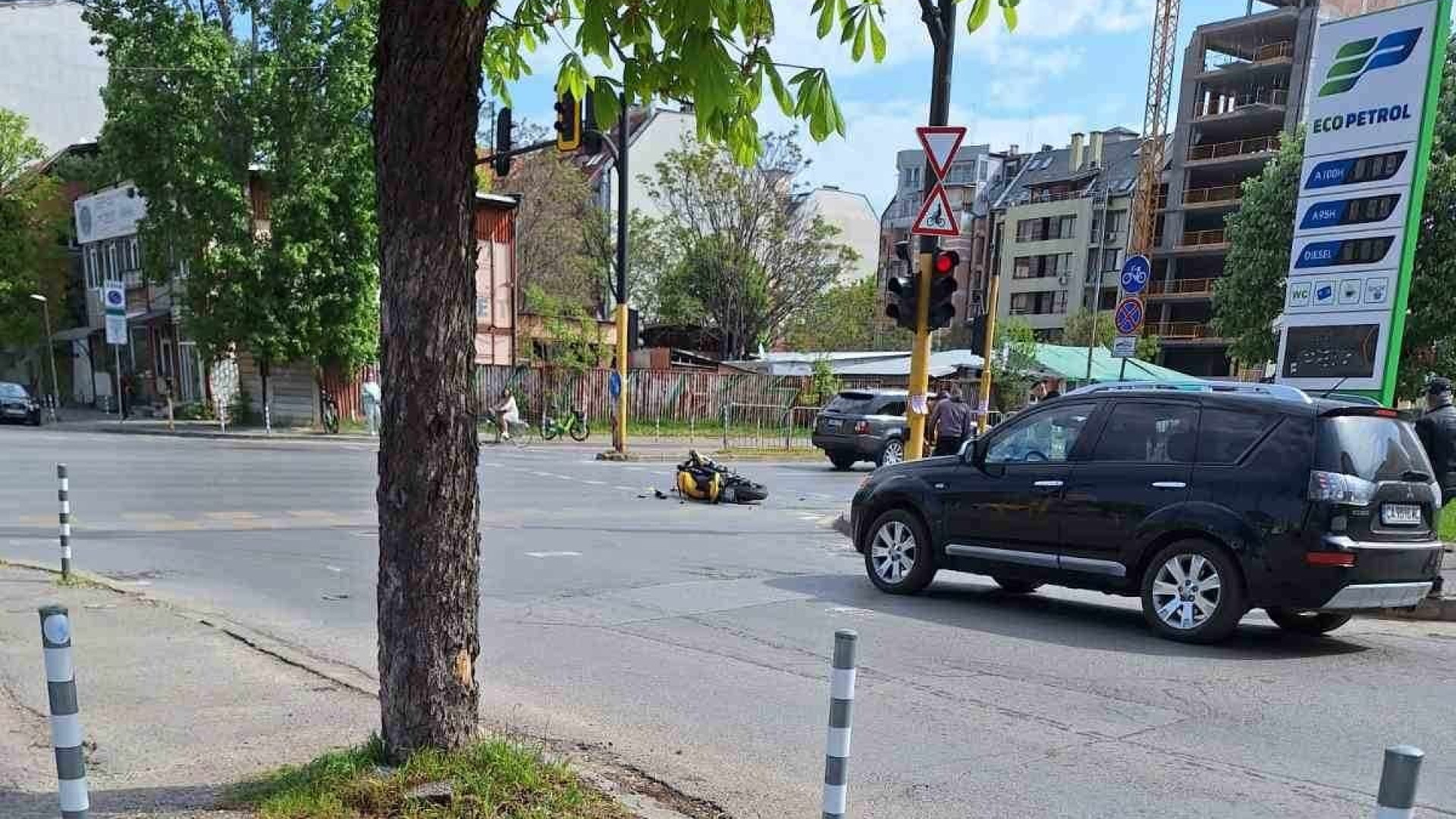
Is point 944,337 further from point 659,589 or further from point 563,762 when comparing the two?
point 563,762

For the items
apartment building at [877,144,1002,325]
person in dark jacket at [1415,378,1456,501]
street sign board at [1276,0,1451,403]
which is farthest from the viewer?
apartment building at [877,144,1002,325]

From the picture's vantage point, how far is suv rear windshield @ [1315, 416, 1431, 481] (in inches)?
254

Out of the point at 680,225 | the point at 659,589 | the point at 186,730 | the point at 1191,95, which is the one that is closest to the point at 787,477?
the point at 659,589

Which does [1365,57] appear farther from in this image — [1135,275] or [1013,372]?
[1013,372]

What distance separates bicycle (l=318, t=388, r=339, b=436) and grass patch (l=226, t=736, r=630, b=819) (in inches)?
1067

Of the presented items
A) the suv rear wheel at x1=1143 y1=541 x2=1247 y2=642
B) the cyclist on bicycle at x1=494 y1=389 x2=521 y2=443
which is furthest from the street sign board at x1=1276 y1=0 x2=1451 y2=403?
the cyclist on bicycle at x1=494 y1=389 x2=521 y2=443

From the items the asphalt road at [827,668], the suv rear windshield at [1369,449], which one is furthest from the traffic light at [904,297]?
the suv rear windshield at [1369,449]

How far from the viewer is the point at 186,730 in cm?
455

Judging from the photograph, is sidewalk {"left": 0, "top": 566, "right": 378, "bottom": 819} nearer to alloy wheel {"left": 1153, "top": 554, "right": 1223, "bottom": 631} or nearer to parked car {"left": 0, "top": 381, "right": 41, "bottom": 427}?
alloy wheel {"left": 1153, "top": 554, "right": 1223, "bottom": 631}

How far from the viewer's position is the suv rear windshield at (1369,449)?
21.1 feet

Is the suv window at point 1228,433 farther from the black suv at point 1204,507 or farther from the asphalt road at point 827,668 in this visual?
the asphalt road at point 827,668

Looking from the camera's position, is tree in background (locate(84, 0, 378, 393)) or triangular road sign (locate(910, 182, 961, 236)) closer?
triangular road sign (locate(910, 182, 961, 236))

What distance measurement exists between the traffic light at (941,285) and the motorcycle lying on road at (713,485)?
588cm

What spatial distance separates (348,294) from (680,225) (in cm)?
1892
